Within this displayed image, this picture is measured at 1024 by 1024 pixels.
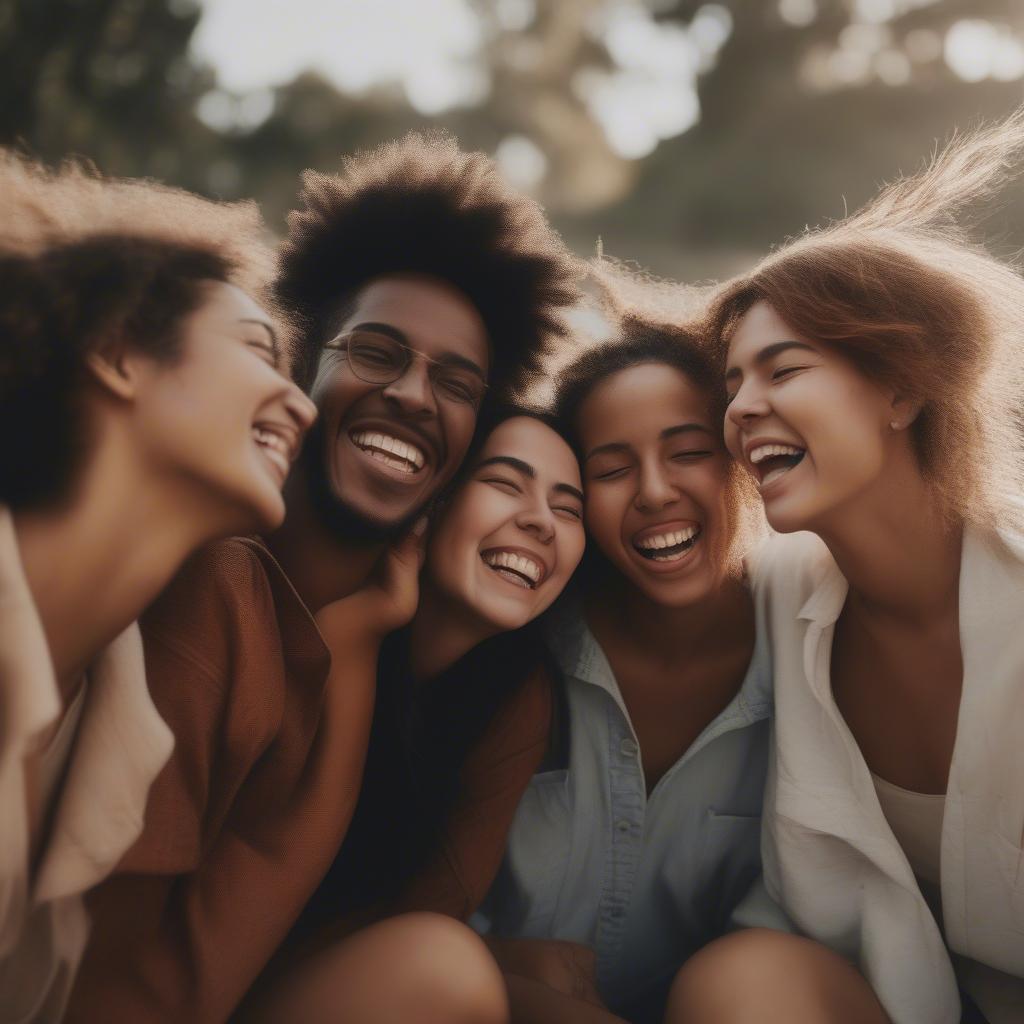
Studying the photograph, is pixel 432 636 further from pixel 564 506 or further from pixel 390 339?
pixel 390 339

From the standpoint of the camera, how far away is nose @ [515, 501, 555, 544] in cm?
245

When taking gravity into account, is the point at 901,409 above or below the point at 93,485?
above

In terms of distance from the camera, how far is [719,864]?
266 centimetres

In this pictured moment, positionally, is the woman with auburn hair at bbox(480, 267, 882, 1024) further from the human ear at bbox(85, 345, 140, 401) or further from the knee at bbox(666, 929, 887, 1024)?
the human ear at bbox(85, 345, 140, 401)

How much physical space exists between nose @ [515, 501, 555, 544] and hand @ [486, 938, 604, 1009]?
0.99m

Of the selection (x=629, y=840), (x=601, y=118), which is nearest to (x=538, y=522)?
(x=629, y=840)

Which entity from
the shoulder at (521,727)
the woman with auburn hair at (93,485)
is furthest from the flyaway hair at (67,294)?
the shoulder at (521,727)

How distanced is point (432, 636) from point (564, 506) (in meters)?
0.46

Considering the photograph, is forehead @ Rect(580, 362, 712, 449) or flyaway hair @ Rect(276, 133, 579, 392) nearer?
forehead @ Rect(580, 362, 712, 449)

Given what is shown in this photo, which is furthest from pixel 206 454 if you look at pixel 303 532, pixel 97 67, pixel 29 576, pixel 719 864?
pixel 97 67

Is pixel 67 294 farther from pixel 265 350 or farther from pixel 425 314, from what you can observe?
pixel 425 314

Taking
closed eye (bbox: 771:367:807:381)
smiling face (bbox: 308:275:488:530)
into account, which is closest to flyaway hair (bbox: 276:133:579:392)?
smiling face (bbox: 308:275:488:530)

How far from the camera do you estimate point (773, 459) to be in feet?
7.79

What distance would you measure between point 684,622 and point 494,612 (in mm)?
633
